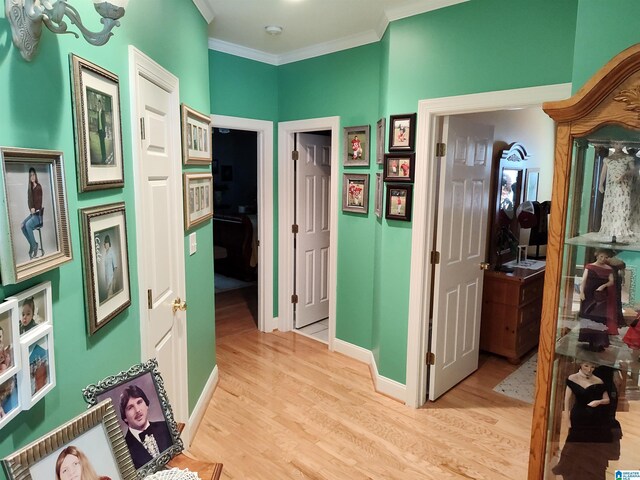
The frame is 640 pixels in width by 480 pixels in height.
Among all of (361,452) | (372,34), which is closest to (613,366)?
(361,452)

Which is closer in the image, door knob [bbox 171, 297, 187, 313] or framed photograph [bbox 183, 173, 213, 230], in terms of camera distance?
door knob [bbox 171, 297, 187, 313]

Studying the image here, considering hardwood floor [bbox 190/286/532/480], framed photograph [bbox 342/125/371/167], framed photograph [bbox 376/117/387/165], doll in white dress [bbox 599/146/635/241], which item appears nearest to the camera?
doll in white dress [bbox 599/146/635/241]

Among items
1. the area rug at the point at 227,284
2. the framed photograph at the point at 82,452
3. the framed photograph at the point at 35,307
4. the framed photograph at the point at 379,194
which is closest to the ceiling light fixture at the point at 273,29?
the framed photograph at the point at 379,194

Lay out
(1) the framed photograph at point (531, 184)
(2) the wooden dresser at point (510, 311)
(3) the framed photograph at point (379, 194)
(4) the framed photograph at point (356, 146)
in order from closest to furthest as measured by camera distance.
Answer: (3) the framed photograph at point (379, 194)
(4) the framed photograph at point (356, 146)
(2) the wooden dresser at point (510, 311)
(1) the framed photograph at point (531, 184)

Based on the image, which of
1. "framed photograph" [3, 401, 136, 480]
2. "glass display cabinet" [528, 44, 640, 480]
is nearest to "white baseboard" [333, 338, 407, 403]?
"glass display cabinet" [528, 44, 640, 480]

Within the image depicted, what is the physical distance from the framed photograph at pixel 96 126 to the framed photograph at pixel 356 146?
2.24m

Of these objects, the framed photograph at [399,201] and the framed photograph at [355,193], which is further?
the framed photograph at [355,193]

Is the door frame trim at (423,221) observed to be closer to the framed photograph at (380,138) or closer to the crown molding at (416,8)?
the framed photograph at (380,138)

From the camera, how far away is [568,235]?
5.03ft

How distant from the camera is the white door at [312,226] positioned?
431 cm

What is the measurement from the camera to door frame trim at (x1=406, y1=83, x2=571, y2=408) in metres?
2.58

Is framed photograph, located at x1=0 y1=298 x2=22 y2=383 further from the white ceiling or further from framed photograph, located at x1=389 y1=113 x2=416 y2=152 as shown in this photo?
framed photograph, located at x1=389 y1=113 x2=416 y2=152

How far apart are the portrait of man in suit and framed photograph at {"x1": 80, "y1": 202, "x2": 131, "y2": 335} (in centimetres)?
28

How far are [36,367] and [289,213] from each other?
10.8 ft
